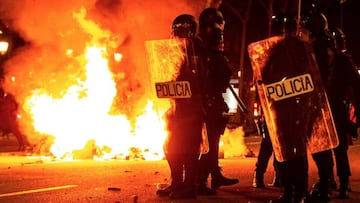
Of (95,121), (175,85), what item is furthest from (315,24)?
(95,121)

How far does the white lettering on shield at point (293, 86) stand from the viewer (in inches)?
246

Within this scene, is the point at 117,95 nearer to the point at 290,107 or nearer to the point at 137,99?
the point at 137,99

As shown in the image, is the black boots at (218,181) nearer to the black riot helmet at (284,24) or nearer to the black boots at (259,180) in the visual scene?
the black boots at (259,180)

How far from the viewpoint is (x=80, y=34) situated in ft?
45.3

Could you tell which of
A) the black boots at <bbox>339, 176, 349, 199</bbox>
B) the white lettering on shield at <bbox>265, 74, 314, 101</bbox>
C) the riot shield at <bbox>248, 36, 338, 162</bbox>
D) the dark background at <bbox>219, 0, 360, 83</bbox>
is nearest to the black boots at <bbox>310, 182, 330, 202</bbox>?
the black boots at <bbox>339, 176, 349, 199</bbox>

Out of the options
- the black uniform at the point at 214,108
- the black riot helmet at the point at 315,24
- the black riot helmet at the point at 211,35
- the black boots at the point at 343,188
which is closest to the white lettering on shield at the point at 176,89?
the black uniform at the point at 214,108

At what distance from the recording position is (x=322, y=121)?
21.0 feet

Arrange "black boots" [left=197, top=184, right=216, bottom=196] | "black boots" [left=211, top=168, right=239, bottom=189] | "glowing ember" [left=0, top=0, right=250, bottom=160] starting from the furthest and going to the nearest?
1. "glowing ember" [left=0, top=0, right=250, bottom=160]
2. "black boots" [left=211, top=168, right=239, bottom=189]
3. "black boots" [left=197, top=184, right=216, bottom=196]

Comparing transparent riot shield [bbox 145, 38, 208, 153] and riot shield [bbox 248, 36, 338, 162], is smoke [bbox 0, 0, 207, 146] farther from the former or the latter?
riot shield [bbox 248, 36, 338, 162]

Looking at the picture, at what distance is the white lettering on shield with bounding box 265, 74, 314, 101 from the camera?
20.5 feet

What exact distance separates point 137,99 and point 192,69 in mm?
6668

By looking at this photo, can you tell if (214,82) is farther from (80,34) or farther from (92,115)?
(80,34)

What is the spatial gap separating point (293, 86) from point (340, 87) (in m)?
Answer: 1.44

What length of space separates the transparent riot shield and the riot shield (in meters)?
1.04
